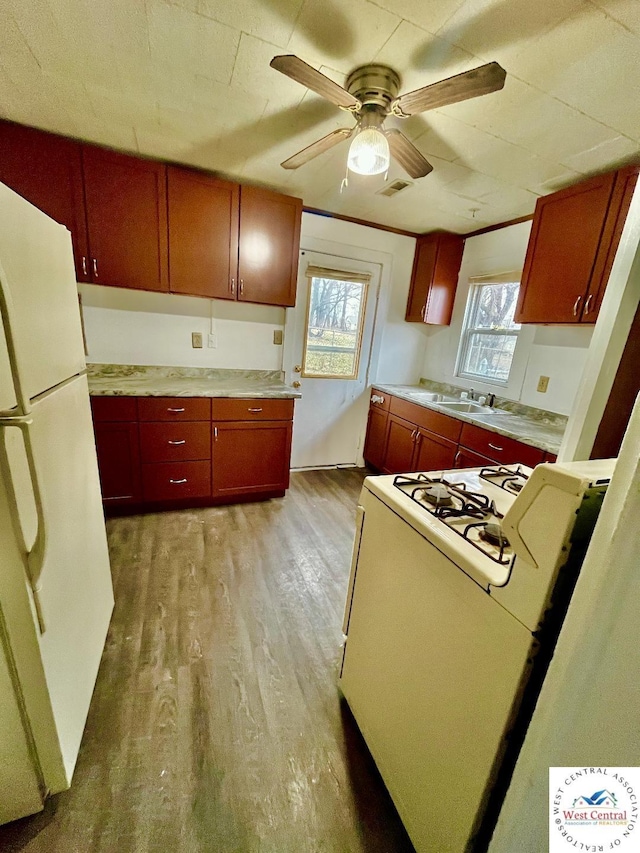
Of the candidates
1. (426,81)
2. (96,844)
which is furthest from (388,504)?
(426,81)

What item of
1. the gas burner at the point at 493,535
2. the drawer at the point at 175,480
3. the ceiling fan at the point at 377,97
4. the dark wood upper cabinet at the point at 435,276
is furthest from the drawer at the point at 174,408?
the dark wood upper cabinet at the point at 435,276

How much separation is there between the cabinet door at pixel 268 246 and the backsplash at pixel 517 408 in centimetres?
175

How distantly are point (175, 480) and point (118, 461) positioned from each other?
1.29ft

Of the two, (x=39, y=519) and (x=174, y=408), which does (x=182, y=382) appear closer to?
(x=174, y=408)

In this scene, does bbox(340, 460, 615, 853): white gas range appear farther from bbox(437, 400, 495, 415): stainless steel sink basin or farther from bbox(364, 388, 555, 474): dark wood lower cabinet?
bbox(437, 400, 495, 415): stainless steel sink basin

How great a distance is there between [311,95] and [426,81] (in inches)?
19.4

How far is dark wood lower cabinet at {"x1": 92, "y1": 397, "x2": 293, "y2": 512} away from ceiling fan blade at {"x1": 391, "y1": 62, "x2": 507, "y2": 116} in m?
1.82

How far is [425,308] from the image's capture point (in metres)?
3.26

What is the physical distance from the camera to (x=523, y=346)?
271 centimetres

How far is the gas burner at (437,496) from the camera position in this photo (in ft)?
3.24

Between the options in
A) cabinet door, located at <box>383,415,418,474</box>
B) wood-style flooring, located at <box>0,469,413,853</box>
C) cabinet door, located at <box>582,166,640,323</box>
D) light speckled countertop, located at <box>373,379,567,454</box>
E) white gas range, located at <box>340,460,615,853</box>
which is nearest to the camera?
white gas range, located at <box>340,460,615,853</box>

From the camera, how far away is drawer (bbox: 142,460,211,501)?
242 cm

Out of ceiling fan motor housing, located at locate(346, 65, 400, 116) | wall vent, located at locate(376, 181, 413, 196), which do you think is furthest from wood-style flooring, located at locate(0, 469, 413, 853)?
wall vent, located at locate(376, 181, 413, 196)

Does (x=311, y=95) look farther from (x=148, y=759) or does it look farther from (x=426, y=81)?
(x=148, y=759)
